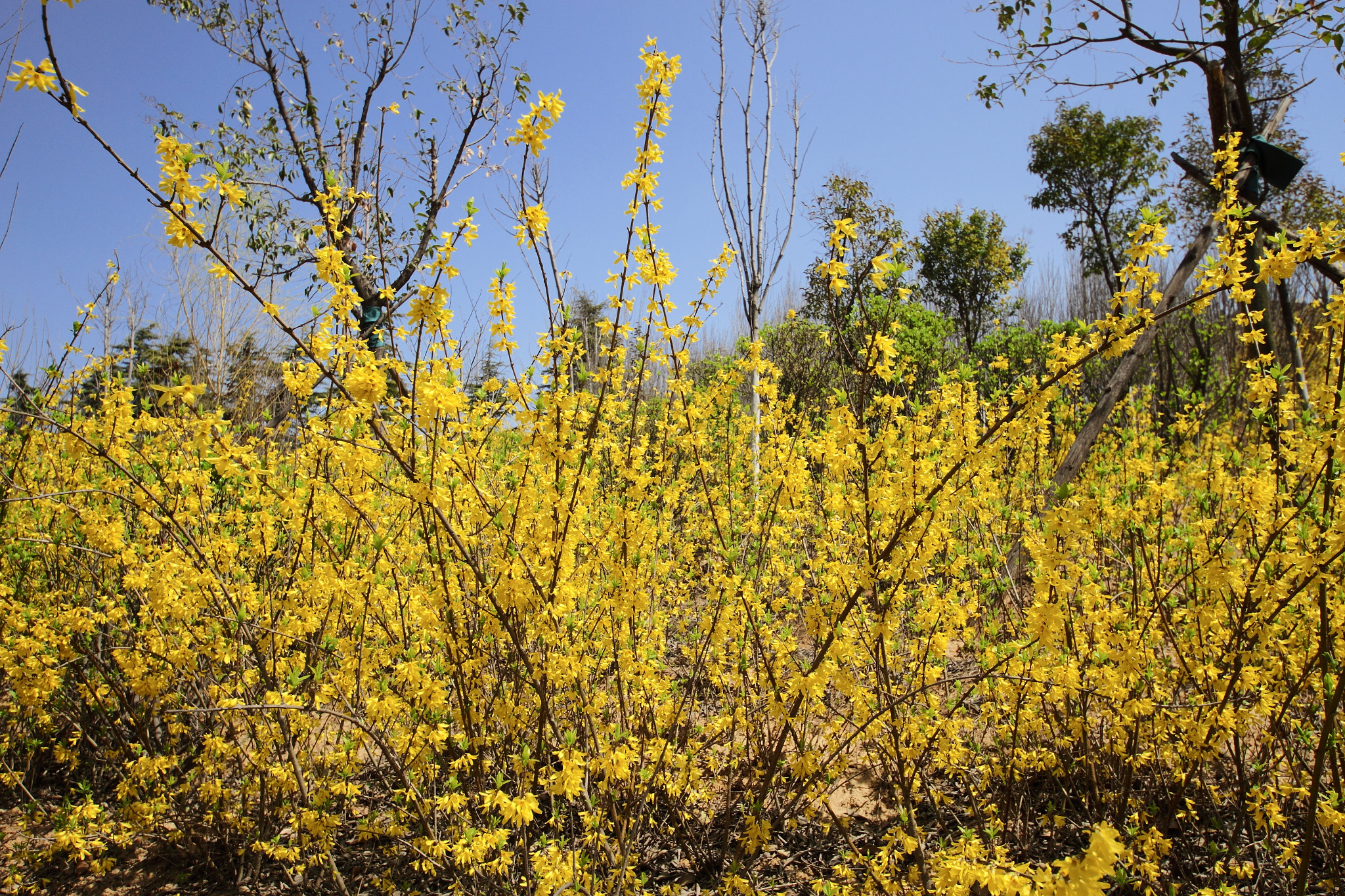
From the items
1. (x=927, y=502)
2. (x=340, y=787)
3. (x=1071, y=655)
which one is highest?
(x=927, y=502)

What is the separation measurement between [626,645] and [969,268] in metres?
14.4

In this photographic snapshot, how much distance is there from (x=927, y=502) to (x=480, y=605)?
1.62 m

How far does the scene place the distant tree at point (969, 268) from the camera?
559 inches

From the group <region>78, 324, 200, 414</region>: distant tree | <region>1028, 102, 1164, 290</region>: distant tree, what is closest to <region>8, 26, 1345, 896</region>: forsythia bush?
<region>78, 324, 200, 414</region>: distant tree

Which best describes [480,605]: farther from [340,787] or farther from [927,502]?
[927,502]

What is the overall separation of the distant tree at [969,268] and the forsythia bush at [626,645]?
40.7 ft

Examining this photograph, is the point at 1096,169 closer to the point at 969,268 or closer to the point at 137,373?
the point at 969,268

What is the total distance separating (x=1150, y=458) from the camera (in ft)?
15.2

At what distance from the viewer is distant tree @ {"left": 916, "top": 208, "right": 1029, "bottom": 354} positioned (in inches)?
559

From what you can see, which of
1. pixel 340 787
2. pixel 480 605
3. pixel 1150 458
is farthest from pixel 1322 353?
pixel 340 787

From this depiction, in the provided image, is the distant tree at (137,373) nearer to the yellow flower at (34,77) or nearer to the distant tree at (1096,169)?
the yellow flower at (34,77)

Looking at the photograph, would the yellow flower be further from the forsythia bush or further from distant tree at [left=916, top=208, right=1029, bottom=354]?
distant tree at [left=916, top=208, right=1029, bottom=354]

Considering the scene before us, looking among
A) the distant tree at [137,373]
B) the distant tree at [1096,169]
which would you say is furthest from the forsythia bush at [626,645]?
the distant tree at [1096,169]

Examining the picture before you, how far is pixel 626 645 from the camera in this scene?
2938 mm
